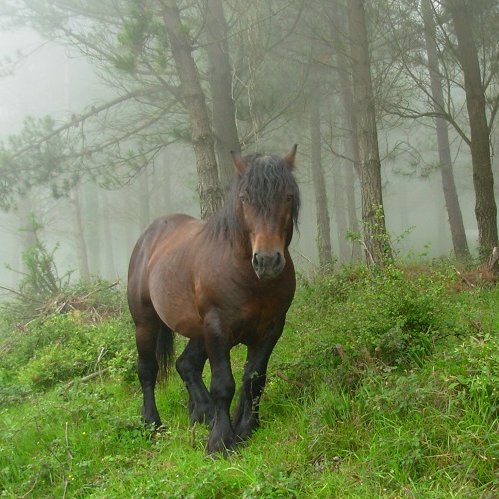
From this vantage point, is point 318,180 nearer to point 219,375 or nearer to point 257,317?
point 257,317

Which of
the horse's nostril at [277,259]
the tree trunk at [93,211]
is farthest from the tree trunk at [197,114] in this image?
the tree trunk at [93,211]

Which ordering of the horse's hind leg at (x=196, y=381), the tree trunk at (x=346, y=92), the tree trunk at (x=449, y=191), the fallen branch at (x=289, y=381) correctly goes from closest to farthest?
the fallen branch at (x=289, y=381)
the horse's hind leg at (x=196, y=381)
the tree trunk at (x=346, y=92)
the tree trunk at (x=449, y=191)

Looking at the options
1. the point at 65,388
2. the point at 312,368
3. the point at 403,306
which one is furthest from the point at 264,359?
the point at 65,388

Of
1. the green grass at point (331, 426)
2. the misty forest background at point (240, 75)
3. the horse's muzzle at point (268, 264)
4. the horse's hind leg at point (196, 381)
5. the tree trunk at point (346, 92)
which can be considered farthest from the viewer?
the tree trunk at point (346, 92)

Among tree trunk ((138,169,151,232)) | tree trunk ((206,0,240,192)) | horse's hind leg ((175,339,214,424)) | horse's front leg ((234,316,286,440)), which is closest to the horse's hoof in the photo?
horse's front leg ((234,316,286,440))

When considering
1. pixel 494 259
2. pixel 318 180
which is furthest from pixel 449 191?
pixel 494 259

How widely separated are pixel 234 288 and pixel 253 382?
30.0 inches

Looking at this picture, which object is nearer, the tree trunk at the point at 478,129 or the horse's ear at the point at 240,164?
the horse's ear at the point at 240,164

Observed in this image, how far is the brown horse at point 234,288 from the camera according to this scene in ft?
11.2

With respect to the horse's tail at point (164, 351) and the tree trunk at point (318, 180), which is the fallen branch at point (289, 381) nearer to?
the horse's tail at point (164, 351)

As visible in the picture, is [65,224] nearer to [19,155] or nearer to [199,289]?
[19,155]

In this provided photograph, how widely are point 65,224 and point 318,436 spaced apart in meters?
34.7

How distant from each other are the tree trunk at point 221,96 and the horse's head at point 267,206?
5.28m

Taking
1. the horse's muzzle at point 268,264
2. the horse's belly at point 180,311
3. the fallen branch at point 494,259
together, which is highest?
the horse's muzzle at point 268,264
